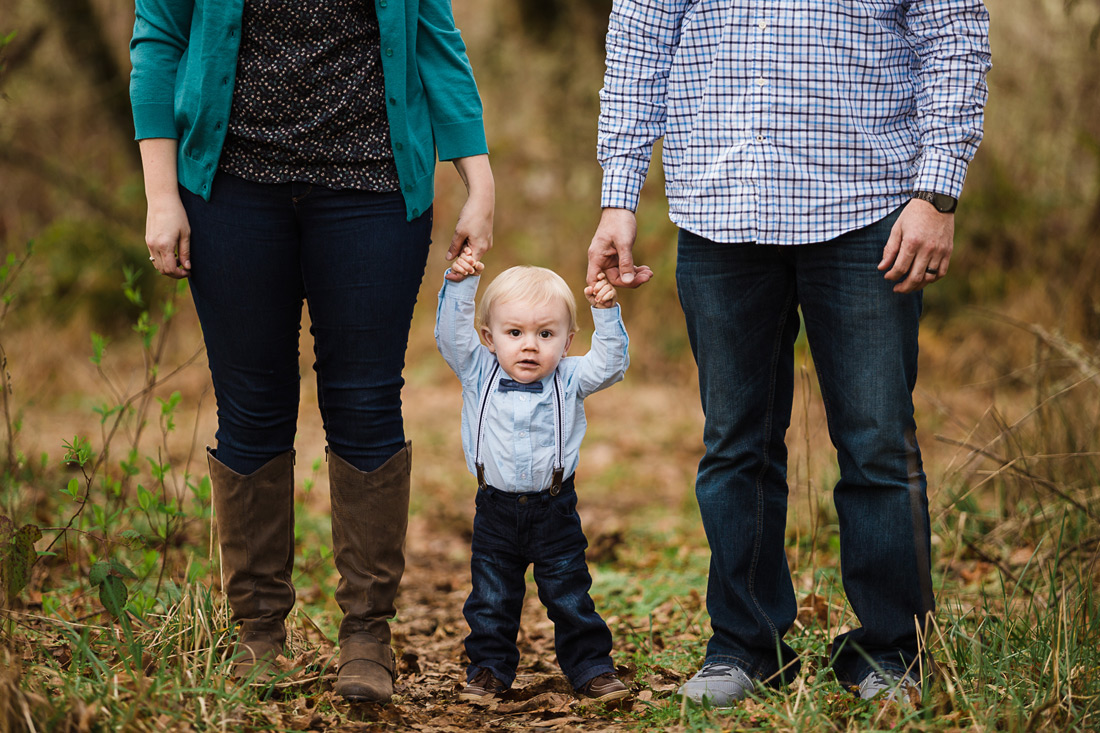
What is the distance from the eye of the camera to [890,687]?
2.28 meters

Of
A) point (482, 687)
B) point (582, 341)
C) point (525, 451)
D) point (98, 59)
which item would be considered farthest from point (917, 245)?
point (98, 59)

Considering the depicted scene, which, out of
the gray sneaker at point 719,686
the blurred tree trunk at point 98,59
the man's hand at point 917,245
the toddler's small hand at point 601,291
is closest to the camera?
the man's hand at point 917,245

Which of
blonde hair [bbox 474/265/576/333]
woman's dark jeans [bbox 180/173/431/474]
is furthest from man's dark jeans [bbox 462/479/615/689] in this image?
blonde hair [bbox 474/265/576/333]

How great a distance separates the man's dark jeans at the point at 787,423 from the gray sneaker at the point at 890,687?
0.04 metres

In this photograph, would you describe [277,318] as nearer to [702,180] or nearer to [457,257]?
[457,257]

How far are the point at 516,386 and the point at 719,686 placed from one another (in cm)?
88

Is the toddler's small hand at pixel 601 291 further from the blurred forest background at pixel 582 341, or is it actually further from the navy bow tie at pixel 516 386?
the blurred forest background at pixel 582 341

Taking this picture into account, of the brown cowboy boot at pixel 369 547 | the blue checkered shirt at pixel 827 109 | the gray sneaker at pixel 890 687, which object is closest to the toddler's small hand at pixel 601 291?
the blue checkered shirt at pixel 827 109

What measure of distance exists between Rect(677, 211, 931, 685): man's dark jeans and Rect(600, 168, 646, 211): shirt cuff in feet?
0.58

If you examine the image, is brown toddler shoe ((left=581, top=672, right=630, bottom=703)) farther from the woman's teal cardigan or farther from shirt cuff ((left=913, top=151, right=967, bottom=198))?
shirt cuff ((left=913, top=151, right=967, bottom=198))

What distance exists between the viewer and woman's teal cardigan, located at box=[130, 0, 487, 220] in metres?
2.28

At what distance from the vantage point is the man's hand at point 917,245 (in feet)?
7.23

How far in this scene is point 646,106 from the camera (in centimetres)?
248

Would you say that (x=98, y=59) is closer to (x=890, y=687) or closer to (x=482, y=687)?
(x=482, y=687)
